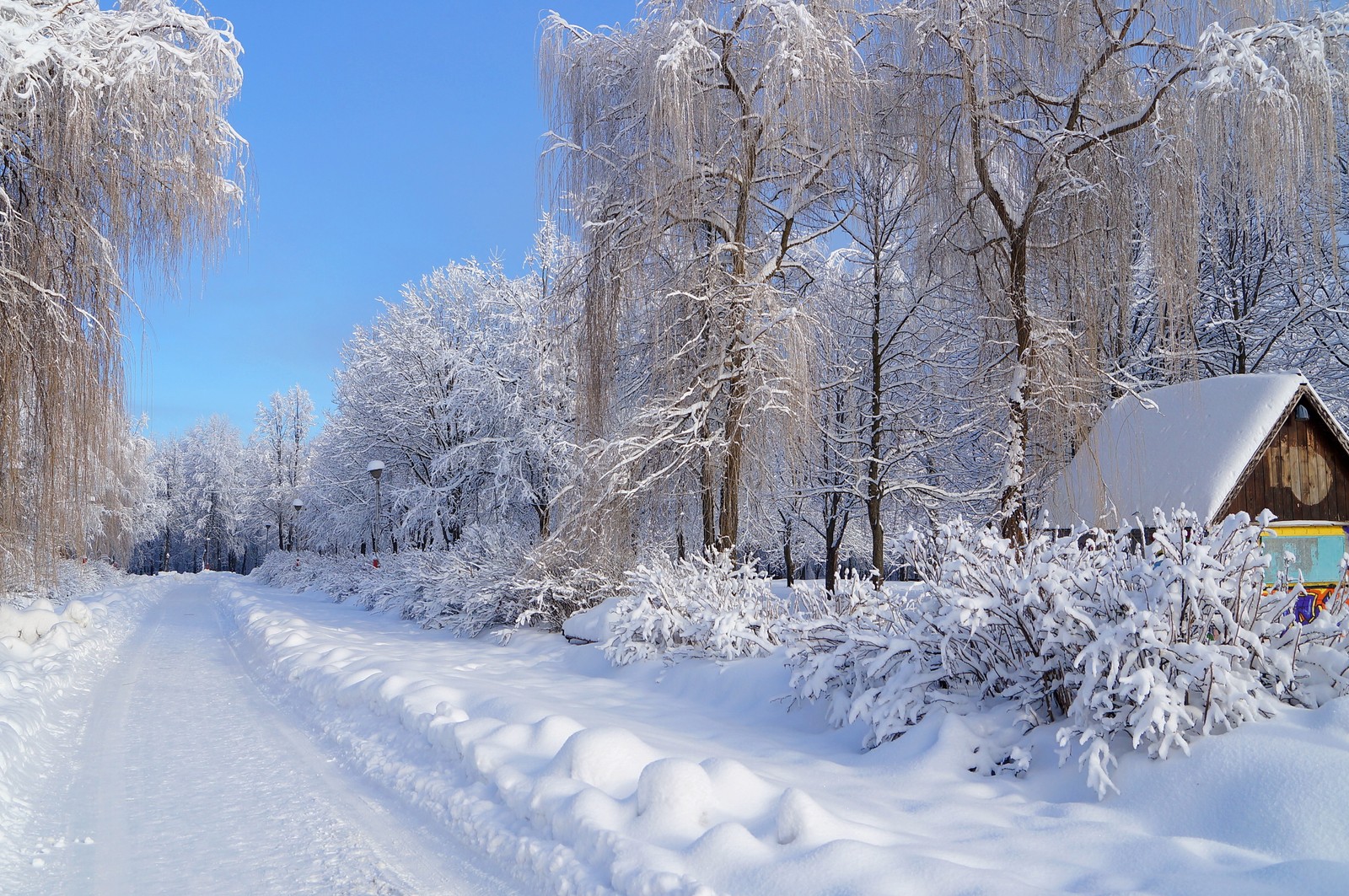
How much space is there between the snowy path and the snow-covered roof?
8.40 m

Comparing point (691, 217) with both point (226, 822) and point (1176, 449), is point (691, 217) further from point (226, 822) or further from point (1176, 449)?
point (226, 822)

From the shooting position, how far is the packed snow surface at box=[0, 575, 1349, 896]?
3469mm

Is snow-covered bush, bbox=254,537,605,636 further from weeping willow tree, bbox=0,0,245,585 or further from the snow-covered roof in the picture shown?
the snow-covered roof

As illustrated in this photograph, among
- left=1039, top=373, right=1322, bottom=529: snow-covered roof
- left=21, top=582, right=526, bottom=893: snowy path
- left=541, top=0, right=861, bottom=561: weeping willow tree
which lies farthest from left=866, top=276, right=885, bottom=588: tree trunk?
left=21, top=582, right=526, bottom=893: snowy path

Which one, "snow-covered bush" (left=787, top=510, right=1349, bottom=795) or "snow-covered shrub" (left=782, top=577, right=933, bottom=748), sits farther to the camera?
"snow-covered shrub" (left=782, top=577, right=933, bottom=748)

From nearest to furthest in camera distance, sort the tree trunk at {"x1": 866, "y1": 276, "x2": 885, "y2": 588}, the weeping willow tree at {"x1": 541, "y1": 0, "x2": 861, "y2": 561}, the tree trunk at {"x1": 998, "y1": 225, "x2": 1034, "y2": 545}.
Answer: the tree trunk at {"x1": 998, "y1": 225, "x2": 1034, "y2": 545} < the weeping willow tree at {"x1": 541, "y1": 0, "x2": 861, "y2": 561} < the tree trunk at {"x1": 866, "y1": 276, "x2": 885, "y2": 588}

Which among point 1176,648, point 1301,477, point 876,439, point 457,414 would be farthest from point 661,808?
point 457,414

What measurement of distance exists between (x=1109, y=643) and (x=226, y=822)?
4969mm

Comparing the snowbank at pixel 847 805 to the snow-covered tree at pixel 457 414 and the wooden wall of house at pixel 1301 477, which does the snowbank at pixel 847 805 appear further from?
the snow-covered tree at pixel 457 414

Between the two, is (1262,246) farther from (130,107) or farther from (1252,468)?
(130,107)

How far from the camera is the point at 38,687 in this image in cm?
883

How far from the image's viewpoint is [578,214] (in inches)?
474

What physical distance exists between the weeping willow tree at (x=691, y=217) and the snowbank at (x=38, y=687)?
600 cm

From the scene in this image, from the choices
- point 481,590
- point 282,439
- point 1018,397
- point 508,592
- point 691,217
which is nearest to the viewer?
point 1018,397
